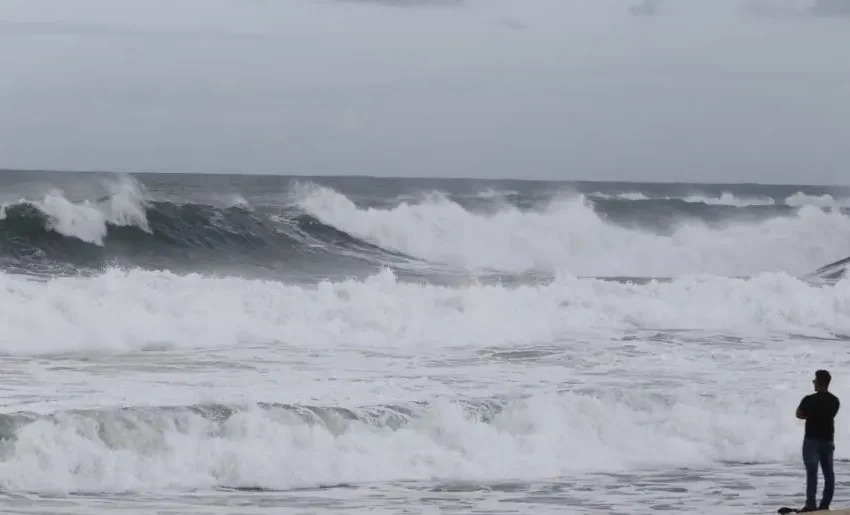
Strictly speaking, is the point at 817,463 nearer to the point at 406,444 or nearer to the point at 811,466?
the point at 811,466

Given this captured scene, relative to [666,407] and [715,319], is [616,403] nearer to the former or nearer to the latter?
[666,407]

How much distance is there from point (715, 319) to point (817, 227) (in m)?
25.8

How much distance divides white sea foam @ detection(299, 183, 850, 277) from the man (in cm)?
2637

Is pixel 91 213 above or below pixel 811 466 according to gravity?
above

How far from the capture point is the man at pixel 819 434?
8.62 meters

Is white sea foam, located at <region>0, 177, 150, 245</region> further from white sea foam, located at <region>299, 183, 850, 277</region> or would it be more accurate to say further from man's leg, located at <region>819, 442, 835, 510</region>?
man's leg, located at <region>819, 442, 835, 510</region>

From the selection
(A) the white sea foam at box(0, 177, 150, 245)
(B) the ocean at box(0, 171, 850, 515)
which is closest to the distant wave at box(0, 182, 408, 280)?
(A) the white sea foam at box(0, 177, 150, 245)

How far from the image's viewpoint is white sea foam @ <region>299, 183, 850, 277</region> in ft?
124

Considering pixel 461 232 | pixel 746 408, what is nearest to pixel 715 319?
pixel 746 408

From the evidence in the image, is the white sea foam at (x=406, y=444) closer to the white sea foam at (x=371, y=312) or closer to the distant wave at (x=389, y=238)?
the white sea foam at (x=371, y=312)

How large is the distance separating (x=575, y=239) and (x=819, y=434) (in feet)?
108

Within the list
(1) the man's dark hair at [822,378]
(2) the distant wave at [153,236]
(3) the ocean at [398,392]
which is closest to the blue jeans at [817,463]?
(1) the man's dark hair at [822,378]

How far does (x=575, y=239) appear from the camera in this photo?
4150 cm

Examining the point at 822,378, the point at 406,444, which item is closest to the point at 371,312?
the point at 406,444
